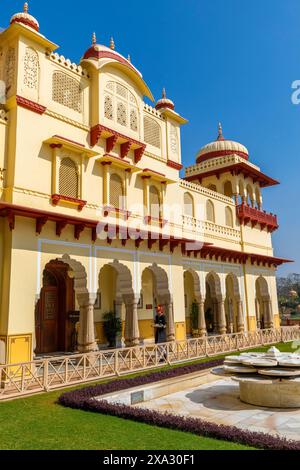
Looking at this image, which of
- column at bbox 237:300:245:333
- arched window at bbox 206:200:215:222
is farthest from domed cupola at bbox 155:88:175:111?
column at bbox 237:300:245:333

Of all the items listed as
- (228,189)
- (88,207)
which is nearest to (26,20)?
(88,207)

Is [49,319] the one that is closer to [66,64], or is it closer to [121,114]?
[121,114]

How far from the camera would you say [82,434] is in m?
6.28

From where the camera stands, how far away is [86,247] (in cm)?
1331

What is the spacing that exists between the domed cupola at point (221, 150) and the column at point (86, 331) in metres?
16.5

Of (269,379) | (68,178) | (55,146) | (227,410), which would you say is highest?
(55,146)

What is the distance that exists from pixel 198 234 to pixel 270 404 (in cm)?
1217

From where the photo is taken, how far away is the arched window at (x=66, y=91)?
13.4m

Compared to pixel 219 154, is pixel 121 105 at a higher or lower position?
lower

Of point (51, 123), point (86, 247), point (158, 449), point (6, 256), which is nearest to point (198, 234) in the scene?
point (86, 247)

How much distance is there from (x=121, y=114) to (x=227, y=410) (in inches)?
457

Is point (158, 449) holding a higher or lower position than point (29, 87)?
lower

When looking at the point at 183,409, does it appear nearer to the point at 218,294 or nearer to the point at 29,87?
the point at 29,87

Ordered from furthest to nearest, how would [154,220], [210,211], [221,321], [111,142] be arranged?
[210,211], [221,321], [154,220], [111,142]
